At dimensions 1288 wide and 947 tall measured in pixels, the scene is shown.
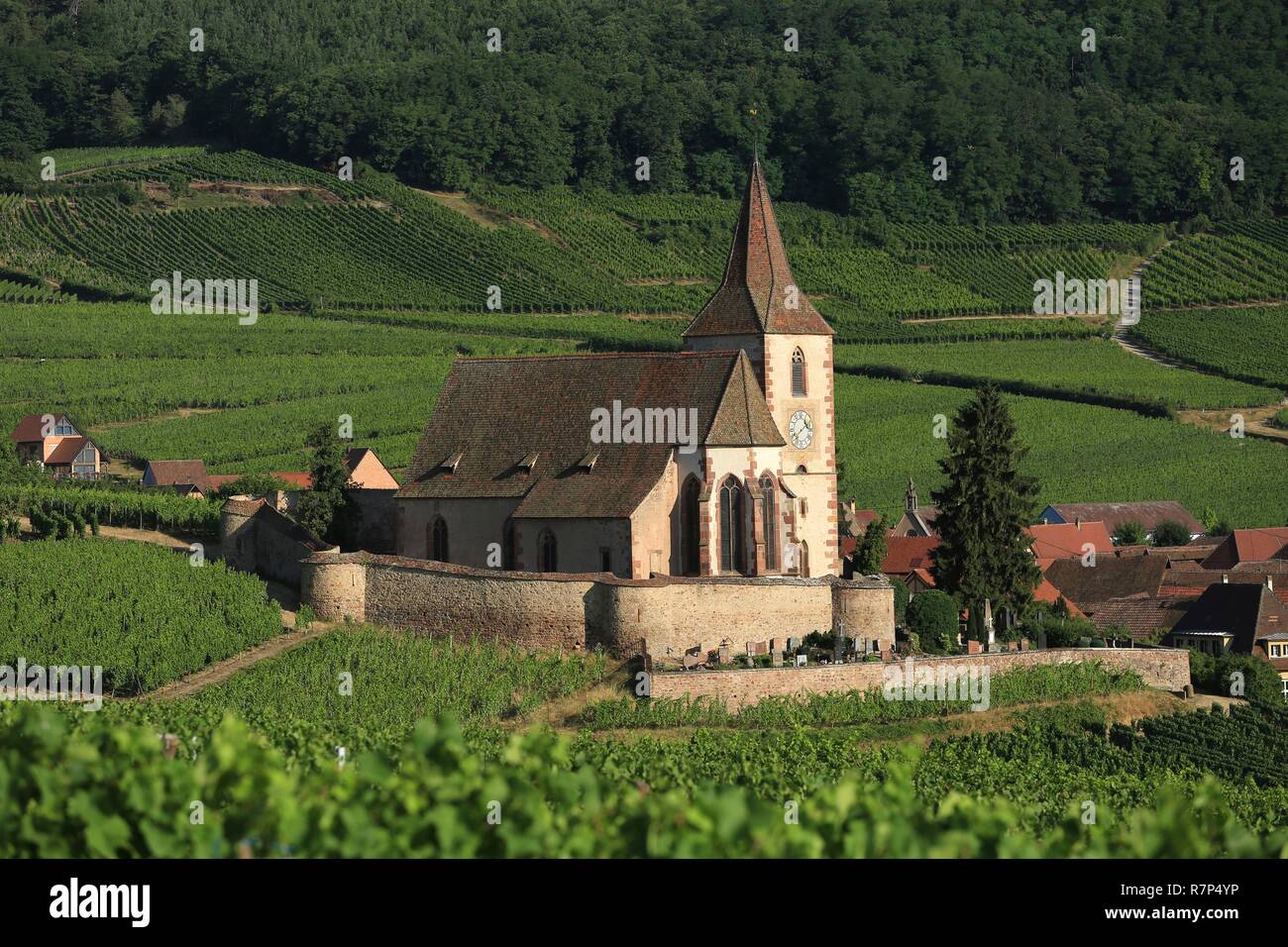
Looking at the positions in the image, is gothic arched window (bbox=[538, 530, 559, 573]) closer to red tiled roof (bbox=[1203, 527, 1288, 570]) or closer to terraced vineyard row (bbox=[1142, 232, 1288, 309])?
red tiled roof (bbox=[1203, 527, 1288, 570])

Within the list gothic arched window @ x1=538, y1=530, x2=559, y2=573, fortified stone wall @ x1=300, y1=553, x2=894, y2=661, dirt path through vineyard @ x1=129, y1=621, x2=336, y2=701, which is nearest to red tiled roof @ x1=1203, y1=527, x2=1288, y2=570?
fortified stone wall @ x1=300, y1=553, x2=894, y2=661

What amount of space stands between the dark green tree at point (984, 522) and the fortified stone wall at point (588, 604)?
6.45m

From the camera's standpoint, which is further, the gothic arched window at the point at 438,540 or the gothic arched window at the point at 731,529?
the gothic arched window at the point at 438,540

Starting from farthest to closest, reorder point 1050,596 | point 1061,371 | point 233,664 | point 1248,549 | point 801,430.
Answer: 1. point 1061,371
2. point 1248,549
3. point 1050,596
4. point 801,430
5. point 233,664

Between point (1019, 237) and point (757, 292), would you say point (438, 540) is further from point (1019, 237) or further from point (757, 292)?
point (1019, 237)

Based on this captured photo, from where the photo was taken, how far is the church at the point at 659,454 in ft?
166

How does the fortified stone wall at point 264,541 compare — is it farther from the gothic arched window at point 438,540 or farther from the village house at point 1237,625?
the village house at point 1237,625

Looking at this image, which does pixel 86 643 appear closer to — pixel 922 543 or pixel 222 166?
pixel 922 543

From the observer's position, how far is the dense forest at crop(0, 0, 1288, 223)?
494 feet

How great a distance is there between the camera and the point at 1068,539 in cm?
8094

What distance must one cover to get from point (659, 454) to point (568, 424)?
293 cm

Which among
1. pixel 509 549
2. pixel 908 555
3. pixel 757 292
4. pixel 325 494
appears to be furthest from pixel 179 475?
pixel 757 292

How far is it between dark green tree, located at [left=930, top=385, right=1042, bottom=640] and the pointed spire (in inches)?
223

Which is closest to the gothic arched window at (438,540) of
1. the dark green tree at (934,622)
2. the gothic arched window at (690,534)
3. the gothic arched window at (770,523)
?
the gothic arched window at (690,534)
